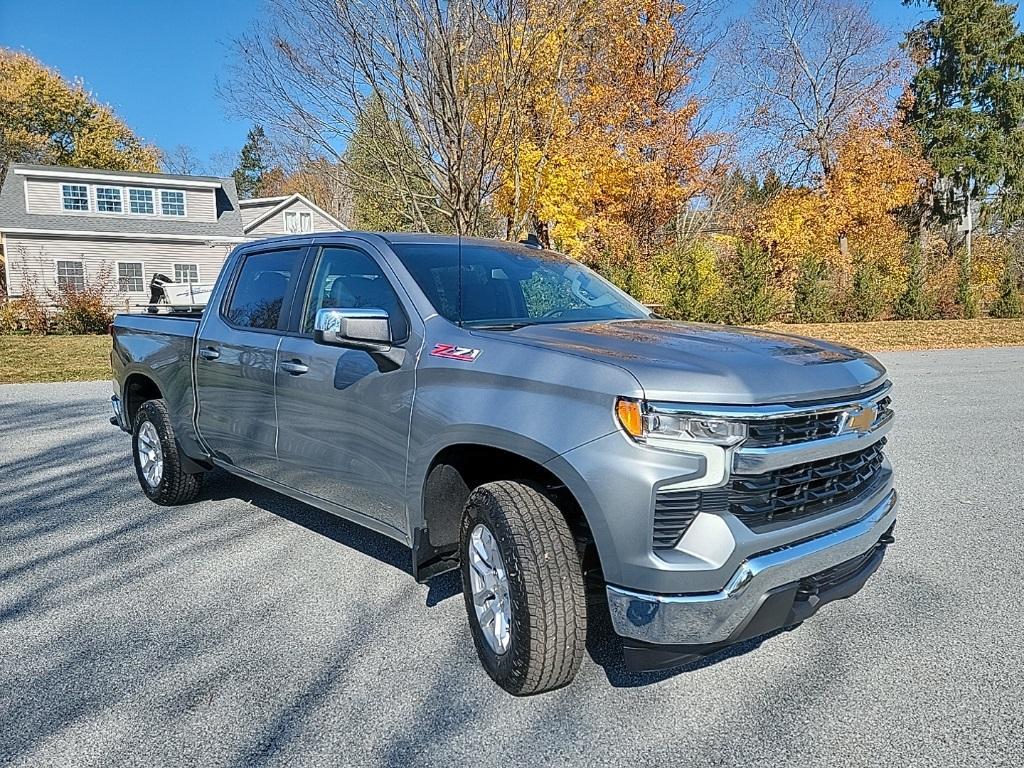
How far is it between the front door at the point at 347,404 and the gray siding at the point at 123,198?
29896 millimetres

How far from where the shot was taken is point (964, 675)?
9.98 ft

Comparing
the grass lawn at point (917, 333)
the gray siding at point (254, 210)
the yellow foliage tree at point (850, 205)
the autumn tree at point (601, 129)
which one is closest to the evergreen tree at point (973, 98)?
the yellow foliage tree at point (850, 205)

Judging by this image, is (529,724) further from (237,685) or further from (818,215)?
(818,215)

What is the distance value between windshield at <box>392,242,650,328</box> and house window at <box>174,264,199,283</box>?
29840 mm

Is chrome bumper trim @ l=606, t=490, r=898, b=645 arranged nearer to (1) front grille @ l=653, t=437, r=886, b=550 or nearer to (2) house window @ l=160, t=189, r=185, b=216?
(1) front grille @ l=653, t=437, r=886, b=550

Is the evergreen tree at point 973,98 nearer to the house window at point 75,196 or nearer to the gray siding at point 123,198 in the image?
the gray siding at point 123,198

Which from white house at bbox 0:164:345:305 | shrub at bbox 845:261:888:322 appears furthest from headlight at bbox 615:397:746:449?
white house at bbox 0:164:345:305

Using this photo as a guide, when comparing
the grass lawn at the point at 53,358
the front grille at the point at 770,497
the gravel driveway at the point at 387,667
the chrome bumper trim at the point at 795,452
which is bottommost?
the grass lawn at the point at 53,358

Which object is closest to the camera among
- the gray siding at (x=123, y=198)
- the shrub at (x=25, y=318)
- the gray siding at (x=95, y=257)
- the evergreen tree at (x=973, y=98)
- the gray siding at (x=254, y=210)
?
the shrub at (x=25, y=318)

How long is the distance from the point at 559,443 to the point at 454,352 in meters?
0.73

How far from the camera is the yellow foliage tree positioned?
26297 mm

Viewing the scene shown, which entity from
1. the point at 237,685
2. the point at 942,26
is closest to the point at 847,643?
the point at 237,685

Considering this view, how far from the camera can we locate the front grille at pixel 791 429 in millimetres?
2545

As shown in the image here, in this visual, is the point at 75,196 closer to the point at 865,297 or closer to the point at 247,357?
the point at 865,297
